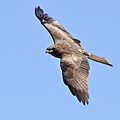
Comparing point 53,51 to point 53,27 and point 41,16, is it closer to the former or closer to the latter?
point 53,27

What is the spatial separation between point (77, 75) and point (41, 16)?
623 centimetres

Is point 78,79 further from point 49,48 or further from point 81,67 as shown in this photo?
point 49,48

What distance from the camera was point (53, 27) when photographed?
21.1 meters

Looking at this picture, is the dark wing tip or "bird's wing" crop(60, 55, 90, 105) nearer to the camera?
"bird's wing" crop(60, 55, 90, 105)

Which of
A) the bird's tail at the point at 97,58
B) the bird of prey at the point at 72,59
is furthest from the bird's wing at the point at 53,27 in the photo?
the bird's tail at the point at 97,58

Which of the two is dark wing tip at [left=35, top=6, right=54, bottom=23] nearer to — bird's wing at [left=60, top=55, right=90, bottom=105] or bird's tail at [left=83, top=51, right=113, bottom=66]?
bird's tail at [left=83, top=51, right=113, bottom=66]

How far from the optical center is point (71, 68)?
55.8 feet

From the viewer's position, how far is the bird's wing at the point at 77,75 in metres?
15.9

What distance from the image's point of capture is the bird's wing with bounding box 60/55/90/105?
1592 centimetres

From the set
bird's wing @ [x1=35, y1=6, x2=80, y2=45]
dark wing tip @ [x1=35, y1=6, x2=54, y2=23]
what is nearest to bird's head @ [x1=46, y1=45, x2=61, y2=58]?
bird's wing @ [x1=35, y1=6, x2=80, y2=45]

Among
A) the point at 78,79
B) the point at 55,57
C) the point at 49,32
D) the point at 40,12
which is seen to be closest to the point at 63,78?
the point at 78,79

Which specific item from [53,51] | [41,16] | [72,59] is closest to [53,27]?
[41,16]

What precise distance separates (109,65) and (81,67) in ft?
4.17

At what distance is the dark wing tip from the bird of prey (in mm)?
769
